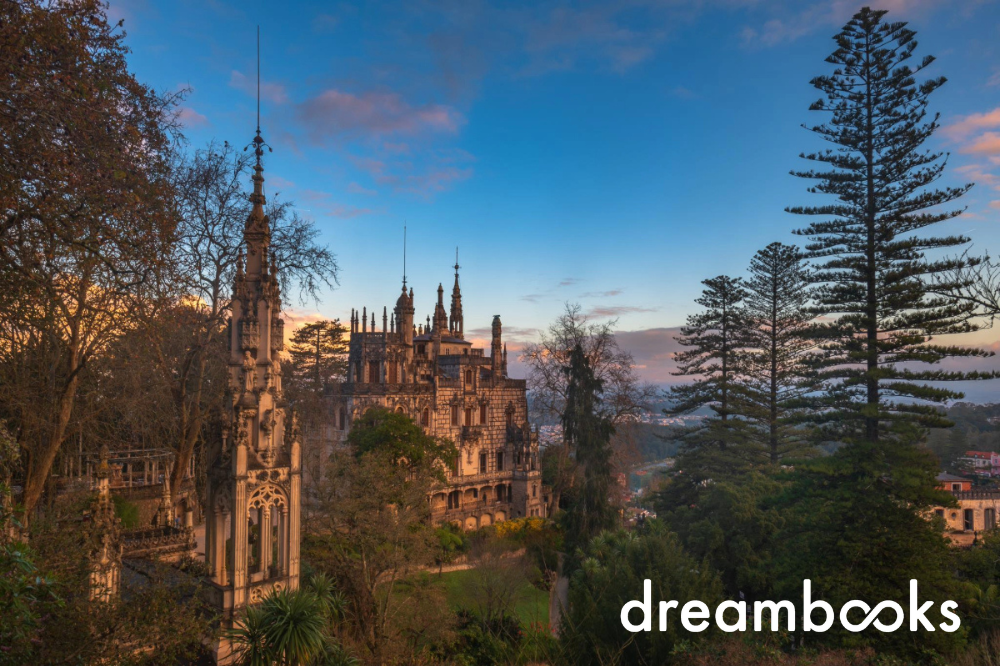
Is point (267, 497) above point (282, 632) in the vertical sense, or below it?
above

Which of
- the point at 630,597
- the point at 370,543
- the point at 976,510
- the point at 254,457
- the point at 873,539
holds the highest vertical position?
the point at 254,457

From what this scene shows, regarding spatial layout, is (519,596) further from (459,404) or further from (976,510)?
(976,510)

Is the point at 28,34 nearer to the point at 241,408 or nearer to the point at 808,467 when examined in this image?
the point at 241,408

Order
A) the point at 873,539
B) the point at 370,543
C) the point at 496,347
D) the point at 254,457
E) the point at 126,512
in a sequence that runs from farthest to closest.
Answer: the point at 496,347
the point at 873,539
the point at 126,512
the point at 370,543
the point at 254,457

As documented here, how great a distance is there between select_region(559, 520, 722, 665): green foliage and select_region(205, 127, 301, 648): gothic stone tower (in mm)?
6148

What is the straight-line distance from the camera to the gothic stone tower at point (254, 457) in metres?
8.14

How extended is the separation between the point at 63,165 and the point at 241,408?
12.1 feet

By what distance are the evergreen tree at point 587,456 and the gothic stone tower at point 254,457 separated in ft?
44.7

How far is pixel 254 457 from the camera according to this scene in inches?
329

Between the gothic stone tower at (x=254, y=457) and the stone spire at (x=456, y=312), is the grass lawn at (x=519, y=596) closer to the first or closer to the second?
the gothic stone tower at (x=254, y=457)

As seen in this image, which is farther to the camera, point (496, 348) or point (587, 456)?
point (496, 348)

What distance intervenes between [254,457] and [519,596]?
47.9ft

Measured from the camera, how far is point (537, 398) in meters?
31.3

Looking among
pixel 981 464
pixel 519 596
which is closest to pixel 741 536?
pixel 519 596
